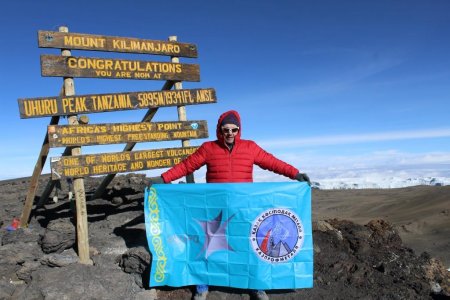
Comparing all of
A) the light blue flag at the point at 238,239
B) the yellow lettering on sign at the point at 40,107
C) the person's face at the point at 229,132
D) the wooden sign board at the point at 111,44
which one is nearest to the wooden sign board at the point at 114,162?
the yellow lettering on sign at the point at 40,107

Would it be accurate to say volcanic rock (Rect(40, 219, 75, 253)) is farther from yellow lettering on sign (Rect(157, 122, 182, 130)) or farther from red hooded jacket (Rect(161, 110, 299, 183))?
yellow lettering on sign (Rect(157, 122, 182, 130))

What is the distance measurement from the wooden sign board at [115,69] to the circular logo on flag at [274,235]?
12.8 ft

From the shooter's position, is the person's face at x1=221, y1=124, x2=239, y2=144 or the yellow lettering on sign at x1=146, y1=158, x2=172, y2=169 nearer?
the person's face at x1=221, y1=124, x2=239, y2=144

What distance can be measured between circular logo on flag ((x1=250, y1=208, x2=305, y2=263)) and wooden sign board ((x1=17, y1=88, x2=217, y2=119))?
3.48 metres

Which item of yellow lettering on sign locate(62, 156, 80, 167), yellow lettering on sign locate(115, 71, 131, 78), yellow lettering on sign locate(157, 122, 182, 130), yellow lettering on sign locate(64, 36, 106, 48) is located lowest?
yellow lettering on sign locate(62, 156, 80, 167)

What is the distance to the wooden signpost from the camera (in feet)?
21.4

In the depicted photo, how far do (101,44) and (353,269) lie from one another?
19.6 ft

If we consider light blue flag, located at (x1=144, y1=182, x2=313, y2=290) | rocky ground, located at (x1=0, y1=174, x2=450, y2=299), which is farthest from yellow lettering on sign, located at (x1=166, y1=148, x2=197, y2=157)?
light blue flag, located at (x1=144, y1=182, x2=313, y2=290)

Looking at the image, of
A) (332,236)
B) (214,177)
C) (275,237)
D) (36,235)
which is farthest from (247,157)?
(36,235)

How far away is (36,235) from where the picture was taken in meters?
7.20

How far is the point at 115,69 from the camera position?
24.1 ft

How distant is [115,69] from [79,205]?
2600mm

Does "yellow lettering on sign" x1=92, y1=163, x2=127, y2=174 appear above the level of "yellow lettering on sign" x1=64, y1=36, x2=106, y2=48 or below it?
below

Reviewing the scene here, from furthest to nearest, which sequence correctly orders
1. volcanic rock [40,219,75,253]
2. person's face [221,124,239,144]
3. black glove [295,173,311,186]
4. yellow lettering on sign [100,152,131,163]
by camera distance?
yellow lettering on sign [100,152,131,163] < volcanic rock [40,219,75,253] < black glove [295,173,311,186] < person's face [221,124,239,144]
